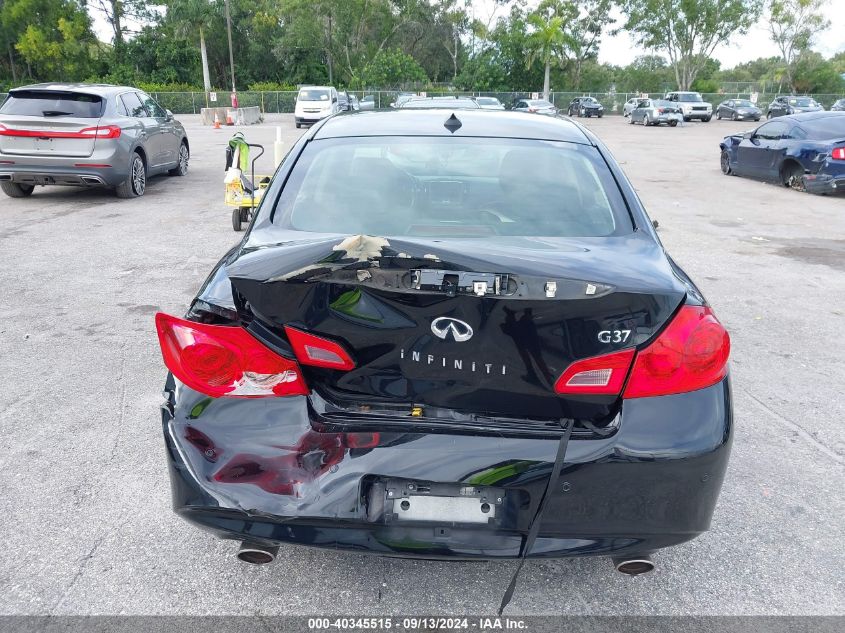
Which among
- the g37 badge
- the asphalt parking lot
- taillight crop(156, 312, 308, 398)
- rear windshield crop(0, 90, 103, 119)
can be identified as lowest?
the asphalt parking lot

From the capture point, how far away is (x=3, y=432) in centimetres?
382

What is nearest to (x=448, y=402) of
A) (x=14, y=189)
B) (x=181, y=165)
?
(x=14, y=189)

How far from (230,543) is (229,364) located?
103 centimetres

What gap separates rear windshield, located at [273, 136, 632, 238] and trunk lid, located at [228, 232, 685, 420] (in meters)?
0.56

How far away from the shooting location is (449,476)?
214 centimetres

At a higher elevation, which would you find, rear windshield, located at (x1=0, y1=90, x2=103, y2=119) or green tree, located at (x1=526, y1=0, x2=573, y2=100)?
green tree, located at (x1=526, y1=0, x2=573, y2=100)

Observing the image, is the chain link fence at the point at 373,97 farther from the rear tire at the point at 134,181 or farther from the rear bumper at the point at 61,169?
the rear bumper at the point at 61,169

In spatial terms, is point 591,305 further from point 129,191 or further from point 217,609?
point 129,191

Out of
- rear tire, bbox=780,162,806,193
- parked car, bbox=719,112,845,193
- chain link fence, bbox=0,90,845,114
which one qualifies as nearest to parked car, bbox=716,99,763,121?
chain link fence, bbox=0,90,845,114

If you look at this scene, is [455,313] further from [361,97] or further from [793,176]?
[361,97]

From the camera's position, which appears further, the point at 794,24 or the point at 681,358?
the point at 794,24

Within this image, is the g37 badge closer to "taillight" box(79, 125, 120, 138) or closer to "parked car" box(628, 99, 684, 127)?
"taillight" box(79, 125, 120, 138)

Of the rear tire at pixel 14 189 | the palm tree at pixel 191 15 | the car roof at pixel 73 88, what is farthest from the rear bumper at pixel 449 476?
the palm tree at pixel 191 15

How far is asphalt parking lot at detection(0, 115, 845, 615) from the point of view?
103 inches
